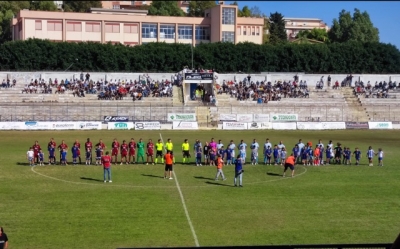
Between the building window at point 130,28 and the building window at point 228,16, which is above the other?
the building window at point 228,16

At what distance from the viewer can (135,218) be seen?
19672mm

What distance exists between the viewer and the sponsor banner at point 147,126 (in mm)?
52625

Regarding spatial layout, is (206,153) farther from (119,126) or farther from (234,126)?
(234,126)

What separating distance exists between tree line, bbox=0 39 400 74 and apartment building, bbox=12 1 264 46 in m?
15.3

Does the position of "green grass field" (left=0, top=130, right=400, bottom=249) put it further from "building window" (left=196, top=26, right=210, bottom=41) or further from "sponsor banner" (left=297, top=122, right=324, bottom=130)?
"building window" (left=196, top=26, right=210, bottom=41)

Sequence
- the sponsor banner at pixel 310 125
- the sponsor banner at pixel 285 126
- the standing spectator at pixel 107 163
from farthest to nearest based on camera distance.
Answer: the sponsor banner at pixel 310 125 → the sponsor banner at pixel 285 126 → the standing spectator at pixel 107 163

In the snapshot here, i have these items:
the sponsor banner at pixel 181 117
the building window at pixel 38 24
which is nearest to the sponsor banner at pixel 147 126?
the sponsor banner at pixel 181 117

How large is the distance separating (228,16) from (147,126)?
46.2m

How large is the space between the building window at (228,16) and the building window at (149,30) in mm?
11874

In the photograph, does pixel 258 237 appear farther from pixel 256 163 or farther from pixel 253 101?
pixel 253 101

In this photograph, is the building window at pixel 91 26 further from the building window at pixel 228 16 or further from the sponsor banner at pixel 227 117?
the sponsor banner at pixel 227 117

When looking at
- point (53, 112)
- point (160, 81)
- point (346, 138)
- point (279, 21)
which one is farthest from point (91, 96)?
point (279, 21)

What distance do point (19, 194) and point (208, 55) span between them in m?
54.9

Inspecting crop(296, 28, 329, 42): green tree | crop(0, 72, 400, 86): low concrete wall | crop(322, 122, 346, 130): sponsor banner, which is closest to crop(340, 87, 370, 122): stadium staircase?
crop(322, 122, 346, 130): sponsor banner
